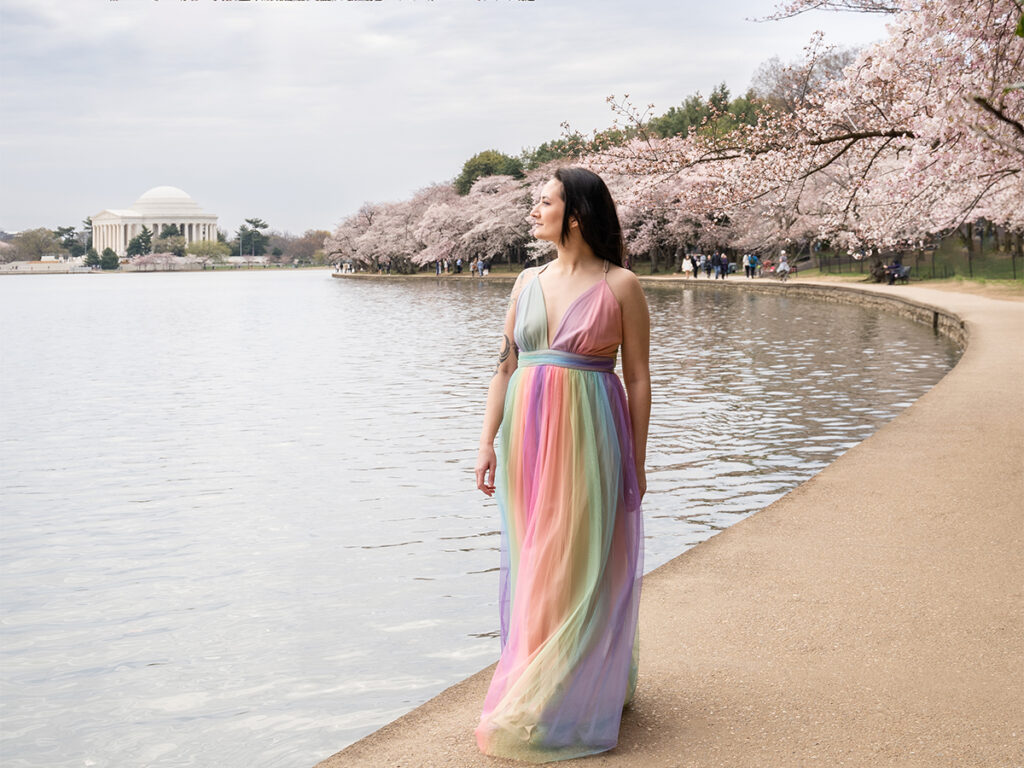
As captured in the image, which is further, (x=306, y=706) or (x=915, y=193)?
(x=915, y=193)

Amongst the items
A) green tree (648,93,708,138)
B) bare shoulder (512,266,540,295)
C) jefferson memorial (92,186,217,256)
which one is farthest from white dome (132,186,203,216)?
bare shoulder (512,266,540,295)

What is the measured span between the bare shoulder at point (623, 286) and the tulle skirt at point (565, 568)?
0.84 ft

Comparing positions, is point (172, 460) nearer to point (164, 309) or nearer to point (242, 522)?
point (242, 522)

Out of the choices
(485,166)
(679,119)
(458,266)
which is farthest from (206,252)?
(679,119)

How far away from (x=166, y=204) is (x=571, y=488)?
183124 millimetres

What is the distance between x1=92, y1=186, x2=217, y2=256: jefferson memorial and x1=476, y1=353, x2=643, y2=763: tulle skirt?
176 meters

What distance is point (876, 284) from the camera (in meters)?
37.2

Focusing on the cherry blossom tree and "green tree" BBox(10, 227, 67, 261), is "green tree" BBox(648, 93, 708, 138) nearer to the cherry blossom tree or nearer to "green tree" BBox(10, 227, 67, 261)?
the cherry blossom tree

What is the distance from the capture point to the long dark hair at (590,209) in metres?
3.52

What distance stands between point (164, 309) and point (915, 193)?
1310 inches

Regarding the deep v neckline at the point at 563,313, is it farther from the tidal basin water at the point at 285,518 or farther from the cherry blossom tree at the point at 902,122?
the cherry blossom tree at the point at 902,122

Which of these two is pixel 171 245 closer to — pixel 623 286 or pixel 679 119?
pixel 679 119

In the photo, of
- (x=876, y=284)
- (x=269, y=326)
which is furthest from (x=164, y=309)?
(x=876, y=284)

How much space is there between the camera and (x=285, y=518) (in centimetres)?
859
